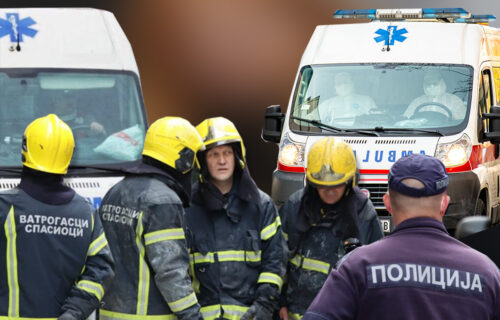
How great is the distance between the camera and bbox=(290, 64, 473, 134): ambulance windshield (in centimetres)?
981

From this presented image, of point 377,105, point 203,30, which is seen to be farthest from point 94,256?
point 203,30

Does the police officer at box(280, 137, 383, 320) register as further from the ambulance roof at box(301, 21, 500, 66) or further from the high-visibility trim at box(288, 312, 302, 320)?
the ambulance roof at box(301, 21, 500, 66)

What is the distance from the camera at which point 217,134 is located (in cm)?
541

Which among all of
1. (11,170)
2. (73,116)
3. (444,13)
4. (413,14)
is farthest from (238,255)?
(413,14)

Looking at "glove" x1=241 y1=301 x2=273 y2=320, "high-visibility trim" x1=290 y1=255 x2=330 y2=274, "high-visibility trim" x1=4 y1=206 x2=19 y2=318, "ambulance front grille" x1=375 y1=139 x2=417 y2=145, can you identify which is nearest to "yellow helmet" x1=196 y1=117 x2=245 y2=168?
"high-visibility trim" x1=290 y1=255 x2=330 y2=274

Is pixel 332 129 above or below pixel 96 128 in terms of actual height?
below

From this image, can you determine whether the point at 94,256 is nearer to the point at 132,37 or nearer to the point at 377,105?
the point at 377,105

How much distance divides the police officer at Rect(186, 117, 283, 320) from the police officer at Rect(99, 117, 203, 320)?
0.31 metres

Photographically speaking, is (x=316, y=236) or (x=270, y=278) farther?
(x=316, y=236)

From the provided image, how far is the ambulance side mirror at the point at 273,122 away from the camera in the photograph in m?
10.1

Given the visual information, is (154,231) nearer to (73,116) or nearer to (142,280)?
(142,280)

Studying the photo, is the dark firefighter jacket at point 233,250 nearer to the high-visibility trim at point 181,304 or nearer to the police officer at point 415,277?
the high-visibility trim at point 181,304

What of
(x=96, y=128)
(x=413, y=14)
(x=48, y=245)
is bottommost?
(x=413, y=14)

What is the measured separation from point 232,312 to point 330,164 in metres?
0.95
